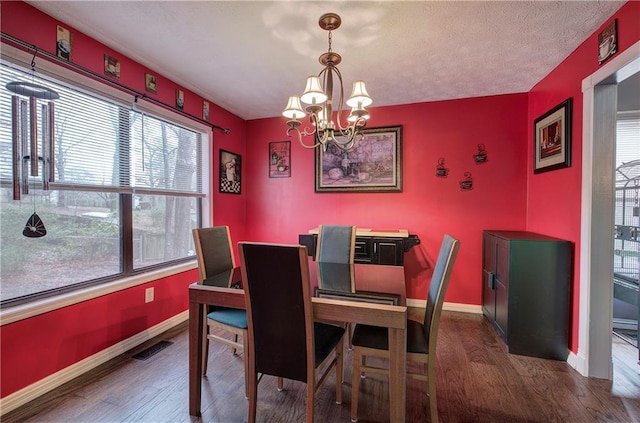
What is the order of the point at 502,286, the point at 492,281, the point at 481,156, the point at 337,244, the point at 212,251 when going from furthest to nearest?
1. the point at 481,156
2. the point at 492,281
3. the point at 337,244
4. the point at 502,286
5. the point at 212,251

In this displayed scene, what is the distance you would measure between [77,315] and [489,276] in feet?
11.4

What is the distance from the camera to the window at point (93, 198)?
1693 mm

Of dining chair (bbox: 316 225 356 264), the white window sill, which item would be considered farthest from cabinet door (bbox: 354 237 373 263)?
the white window sill

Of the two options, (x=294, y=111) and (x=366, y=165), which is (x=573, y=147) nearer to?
(x=366, y=165)

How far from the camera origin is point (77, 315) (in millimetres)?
1919

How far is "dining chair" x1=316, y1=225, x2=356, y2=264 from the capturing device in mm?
2465

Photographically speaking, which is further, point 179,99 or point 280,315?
point 179,99

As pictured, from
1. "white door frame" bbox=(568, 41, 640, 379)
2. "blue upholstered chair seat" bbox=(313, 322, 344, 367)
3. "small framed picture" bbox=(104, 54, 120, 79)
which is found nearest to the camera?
"blue upholstered chair seat" bbox=(313, 322, 344, 367)

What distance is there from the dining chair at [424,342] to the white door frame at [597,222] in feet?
3.93

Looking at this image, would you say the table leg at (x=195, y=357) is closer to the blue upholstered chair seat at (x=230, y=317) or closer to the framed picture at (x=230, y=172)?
the blue upholstered chair seat at (x=230, y=317)

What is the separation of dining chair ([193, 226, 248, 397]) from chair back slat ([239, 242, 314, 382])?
404 millimetres

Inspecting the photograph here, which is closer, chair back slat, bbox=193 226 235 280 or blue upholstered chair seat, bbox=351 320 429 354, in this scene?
blue upholstered chair seat, bbox=351 320 429 354

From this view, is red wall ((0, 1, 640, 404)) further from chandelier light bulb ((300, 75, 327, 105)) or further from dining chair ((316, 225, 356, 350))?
chandelier light bulb ((300, 75, 327, 105))

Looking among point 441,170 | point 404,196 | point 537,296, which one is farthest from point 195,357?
point 441,170
